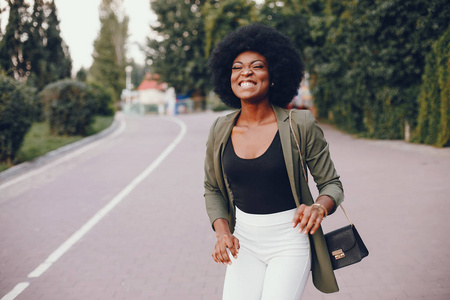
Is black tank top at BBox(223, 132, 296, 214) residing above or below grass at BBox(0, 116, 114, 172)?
above

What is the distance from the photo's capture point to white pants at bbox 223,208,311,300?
2100mm

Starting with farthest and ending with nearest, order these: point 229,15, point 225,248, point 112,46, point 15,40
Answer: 1. point 112,46
2. point 15,40
3. point 229,15
4. point 225,248

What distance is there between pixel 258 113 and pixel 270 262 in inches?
30.0

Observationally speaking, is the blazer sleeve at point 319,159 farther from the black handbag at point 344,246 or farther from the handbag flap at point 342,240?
the handbag flap at point 342,240

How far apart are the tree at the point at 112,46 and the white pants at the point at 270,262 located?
67501 millimetres

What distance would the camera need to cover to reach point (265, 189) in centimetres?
222

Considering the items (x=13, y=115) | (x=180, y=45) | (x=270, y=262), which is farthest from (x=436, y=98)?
(x=180, y=45)

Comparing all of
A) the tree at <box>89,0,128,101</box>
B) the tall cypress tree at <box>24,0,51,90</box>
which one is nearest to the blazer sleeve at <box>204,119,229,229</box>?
the tall cypress tree at <box>24,0,51,90</box>

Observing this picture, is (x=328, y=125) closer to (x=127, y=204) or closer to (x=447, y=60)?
(x=447, y=60)

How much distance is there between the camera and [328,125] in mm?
22297

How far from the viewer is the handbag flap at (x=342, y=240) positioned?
222 cm

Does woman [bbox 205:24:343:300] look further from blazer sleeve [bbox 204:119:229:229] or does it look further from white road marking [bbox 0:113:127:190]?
white road marking [bbox 0:113:127:190]

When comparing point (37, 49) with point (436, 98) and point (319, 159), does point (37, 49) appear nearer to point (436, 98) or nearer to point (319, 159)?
point (436, 98)

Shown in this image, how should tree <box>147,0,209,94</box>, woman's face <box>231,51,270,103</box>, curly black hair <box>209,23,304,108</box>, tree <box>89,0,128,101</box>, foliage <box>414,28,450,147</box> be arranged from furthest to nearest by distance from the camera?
tree <box>89,0,128,101</box> → tree <box>147,0,209,94</box> → foliage <box>414,28,450,147</box> → curly black hair <box>209,23,304,108</box> → woman's face <box>231,51,270,103</box>
